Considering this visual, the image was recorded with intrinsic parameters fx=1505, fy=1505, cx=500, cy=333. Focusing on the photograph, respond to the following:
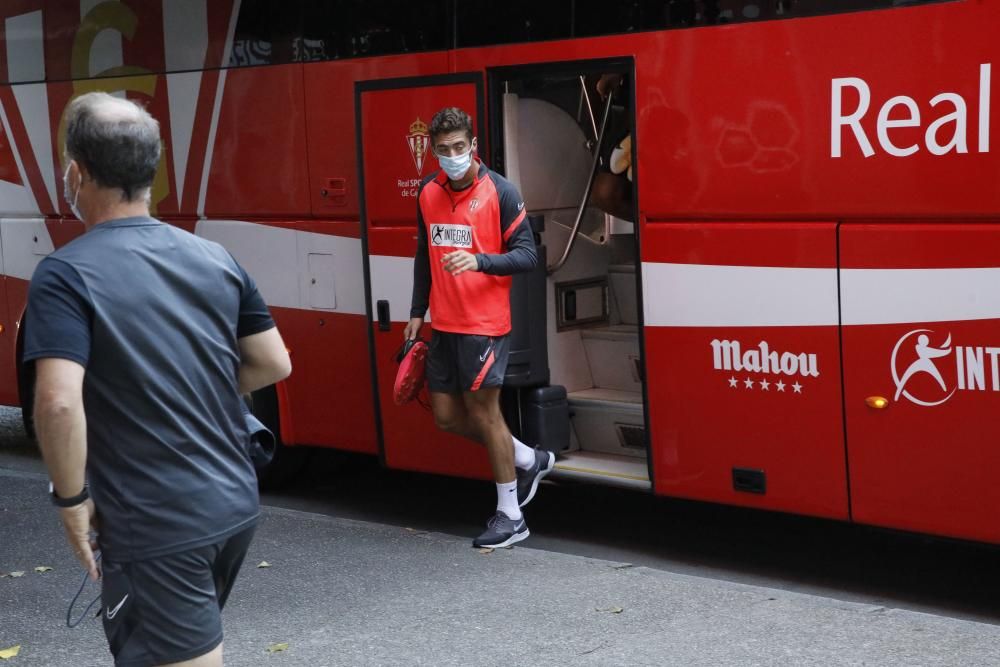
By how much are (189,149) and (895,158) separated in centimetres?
413

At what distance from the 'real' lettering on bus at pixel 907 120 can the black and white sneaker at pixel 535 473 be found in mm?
2065

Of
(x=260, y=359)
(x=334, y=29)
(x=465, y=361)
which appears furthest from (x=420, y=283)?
(x=260, y=359)

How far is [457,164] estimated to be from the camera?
6.44 m

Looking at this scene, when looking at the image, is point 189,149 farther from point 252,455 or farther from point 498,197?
point 252,455

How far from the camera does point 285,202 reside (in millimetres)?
7762

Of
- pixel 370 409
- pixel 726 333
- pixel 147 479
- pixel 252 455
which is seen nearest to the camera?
pixel 147 479

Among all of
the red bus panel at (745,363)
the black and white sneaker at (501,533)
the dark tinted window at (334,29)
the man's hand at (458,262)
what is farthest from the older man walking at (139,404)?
the dark tinted window at (334,29)

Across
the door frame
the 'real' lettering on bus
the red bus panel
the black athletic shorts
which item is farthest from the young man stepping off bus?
the black athletic shorts

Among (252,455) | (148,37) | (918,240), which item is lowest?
(252,455)

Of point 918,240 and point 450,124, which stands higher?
point 450,124

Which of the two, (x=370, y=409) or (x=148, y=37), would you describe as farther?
(x=148, y=37)

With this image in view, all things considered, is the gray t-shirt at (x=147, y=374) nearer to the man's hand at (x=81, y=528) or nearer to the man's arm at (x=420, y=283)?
the man's hand at (x=81, y=528)

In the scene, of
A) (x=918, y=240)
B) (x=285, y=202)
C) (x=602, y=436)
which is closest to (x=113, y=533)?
(x=918, y=240)

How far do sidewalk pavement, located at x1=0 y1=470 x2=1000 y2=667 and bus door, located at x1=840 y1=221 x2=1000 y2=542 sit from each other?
0.44 metres
